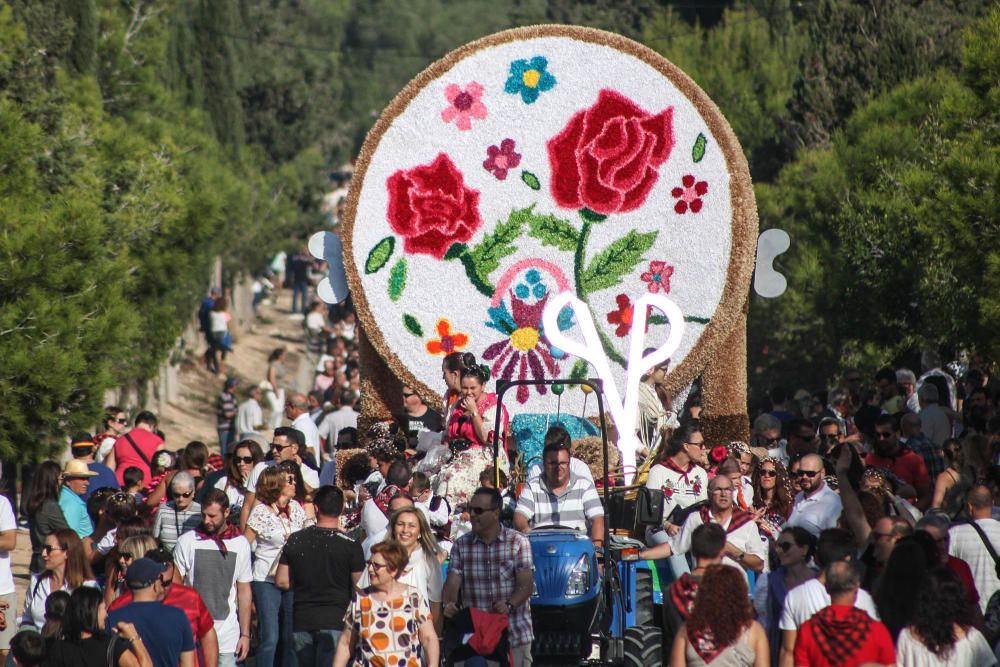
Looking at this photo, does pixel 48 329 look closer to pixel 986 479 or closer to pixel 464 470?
pixel 464 470

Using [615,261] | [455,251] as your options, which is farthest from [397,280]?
[615,261]

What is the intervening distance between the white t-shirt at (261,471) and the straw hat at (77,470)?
147 cm

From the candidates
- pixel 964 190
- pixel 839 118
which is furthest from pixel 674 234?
pixel 839 118

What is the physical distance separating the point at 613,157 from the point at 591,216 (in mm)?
677

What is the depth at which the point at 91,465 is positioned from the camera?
14.9 metres

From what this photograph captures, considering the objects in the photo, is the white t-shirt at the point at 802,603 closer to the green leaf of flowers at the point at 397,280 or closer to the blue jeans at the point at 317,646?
the blue jeans at the point at 317,646

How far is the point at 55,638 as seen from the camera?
31.6 ft

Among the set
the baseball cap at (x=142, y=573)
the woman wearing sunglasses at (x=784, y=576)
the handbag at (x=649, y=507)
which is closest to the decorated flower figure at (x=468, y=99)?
the handbag at (x=649, y=507)

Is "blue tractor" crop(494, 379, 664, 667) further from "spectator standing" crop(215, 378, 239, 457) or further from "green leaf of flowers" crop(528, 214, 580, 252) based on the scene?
"spectator standing" crop(215, 378, 239, 457)

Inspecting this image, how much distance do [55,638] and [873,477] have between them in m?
5.62

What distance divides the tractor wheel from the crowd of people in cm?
12

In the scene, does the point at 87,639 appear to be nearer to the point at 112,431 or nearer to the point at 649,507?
the point at 649,507

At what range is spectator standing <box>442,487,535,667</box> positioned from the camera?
10.6 metres

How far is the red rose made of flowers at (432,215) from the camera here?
60.5ft
